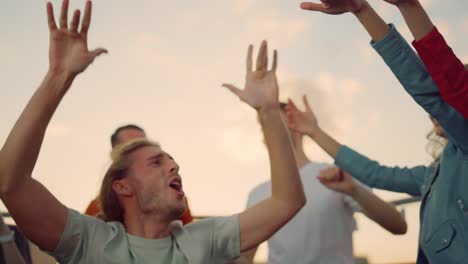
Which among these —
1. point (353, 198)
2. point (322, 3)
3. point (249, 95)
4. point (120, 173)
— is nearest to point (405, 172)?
point (353, 198)

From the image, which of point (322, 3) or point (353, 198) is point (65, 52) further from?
point (353, 198)

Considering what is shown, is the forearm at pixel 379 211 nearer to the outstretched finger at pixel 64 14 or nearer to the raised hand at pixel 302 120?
the raised hand at pixel 302 120

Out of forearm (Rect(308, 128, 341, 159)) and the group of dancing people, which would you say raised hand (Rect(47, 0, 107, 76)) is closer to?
the group of dancing people

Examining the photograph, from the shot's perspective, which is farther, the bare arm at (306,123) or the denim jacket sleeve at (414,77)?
the bare arm at (306,123)

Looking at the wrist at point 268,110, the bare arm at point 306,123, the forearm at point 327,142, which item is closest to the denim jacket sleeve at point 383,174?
the forearm at point 327,142

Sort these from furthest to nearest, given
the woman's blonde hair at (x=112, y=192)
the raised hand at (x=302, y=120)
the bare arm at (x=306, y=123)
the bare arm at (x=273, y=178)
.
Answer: the raised hand at (x=302, y=120), the bare arm at (x=306, y=123), the woman's blonde hair at (x=112, y=192), the bare arm at (x=273, y=178)

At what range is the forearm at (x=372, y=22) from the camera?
2094mm

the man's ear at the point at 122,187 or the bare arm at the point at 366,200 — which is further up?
the man's ear at the point at 122,187

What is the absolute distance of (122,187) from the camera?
2549 millimetres

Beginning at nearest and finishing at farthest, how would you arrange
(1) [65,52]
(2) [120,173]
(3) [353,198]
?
(1) [65,52]
(2) [120,173]
(3) [353,198]

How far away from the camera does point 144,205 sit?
95.7 inches

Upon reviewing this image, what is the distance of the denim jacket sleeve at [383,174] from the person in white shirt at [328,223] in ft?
0.33

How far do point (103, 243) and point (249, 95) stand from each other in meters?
0.80

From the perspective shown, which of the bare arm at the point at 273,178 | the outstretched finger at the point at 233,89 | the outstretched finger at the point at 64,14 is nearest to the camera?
the outstretched finger at the point at 64,14
